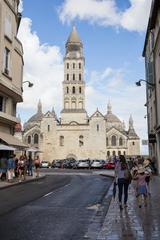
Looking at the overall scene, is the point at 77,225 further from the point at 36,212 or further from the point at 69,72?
the point at 69,72

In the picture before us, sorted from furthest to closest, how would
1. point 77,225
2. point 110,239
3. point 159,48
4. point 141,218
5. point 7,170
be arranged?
point 159,48, point 7,170, point 141,218, point 77,225, point 110,239

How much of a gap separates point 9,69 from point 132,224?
71.1 feet

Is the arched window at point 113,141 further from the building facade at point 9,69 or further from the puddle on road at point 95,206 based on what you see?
the puddle on road at point 95,206

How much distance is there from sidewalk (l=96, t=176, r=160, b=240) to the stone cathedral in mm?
82474

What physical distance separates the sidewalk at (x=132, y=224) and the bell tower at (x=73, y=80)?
87833 millimetres

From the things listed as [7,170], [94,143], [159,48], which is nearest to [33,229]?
[7,170]

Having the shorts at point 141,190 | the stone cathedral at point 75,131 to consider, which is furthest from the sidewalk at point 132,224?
the stone cathedral at point 75,131

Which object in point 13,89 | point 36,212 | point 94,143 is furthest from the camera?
point 94,143

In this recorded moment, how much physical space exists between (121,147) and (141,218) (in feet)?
307

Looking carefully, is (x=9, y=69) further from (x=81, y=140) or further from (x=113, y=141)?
(x=113, y=141)

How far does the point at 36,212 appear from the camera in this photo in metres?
10.9

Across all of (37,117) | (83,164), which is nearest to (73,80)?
(37,117)

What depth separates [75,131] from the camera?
9550 centimetres

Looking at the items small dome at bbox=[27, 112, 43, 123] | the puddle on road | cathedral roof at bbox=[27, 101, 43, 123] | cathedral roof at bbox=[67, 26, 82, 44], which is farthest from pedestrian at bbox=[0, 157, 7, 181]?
small dome at bbox=[27, 112, 43, 123]
